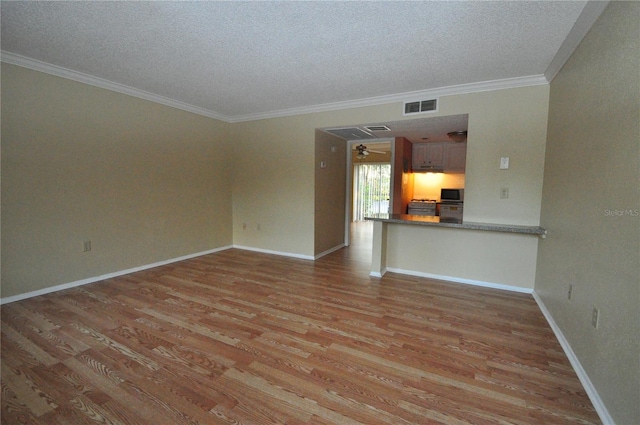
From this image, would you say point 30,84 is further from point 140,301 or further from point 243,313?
point 243,313

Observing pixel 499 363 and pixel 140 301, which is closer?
pixel 499 363

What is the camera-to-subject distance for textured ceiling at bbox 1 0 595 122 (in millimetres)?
1977

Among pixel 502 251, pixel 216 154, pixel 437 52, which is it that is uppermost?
pixel 437 52

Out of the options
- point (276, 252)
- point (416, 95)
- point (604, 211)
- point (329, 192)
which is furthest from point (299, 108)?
point (604, 211)

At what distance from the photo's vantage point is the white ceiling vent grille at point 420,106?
140 inches

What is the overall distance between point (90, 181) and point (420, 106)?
430 cm

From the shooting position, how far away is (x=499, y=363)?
1947mm

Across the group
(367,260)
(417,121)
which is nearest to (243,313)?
(367,260)

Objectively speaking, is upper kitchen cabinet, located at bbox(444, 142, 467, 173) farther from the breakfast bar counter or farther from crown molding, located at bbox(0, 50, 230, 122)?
crown molding, located at bbox(0, 50, 230, 122)

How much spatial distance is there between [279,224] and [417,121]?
2.85 m

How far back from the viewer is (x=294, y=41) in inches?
94.7

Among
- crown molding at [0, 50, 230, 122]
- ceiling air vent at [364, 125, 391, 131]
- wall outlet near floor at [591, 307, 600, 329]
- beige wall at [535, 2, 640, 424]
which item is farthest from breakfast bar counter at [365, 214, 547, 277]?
crown molding at [0, 50, 230, 122]

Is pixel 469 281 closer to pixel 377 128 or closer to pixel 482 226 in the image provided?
pixel 482 226

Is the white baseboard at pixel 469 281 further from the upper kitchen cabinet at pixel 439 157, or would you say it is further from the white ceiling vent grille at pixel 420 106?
the upper kitchen cabinet at pixel 439 157
